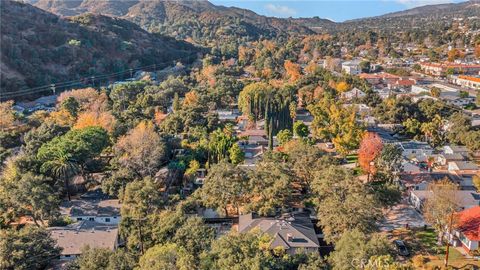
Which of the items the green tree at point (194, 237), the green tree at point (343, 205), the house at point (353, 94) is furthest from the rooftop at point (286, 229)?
the house at point (353, 94)

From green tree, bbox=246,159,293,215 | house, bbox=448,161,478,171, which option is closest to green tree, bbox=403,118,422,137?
house, bbox=448,161,478,171

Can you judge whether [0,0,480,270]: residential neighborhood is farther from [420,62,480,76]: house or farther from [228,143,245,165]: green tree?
[420,62,480,76]: house

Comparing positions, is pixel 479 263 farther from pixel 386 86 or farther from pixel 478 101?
pixel 386 86

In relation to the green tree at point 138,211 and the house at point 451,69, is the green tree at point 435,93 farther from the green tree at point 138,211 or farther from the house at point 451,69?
the green tree at point 138,211

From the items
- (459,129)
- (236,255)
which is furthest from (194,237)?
(459,129)

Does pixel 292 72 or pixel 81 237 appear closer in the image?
pixel 81 237

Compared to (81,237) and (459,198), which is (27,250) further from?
(459,198)
